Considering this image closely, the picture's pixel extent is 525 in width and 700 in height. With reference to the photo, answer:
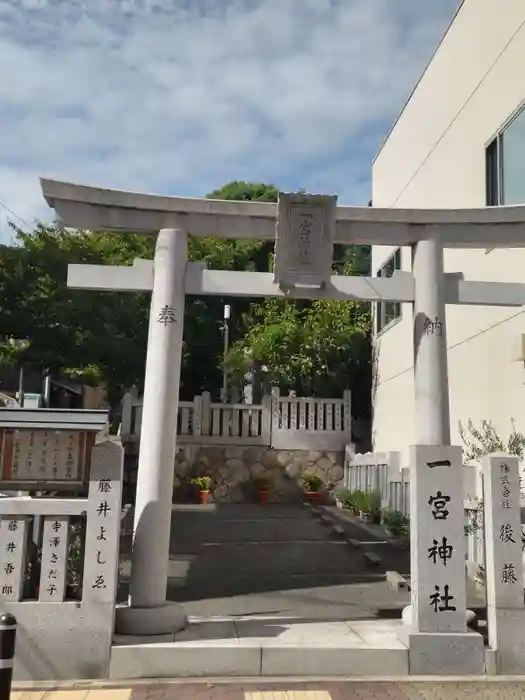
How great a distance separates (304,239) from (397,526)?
718 centimetres

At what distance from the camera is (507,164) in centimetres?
1094

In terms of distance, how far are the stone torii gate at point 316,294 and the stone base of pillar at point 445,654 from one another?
1 cm

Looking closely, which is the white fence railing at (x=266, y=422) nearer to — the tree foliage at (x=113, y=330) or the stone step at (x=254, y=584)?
the tree foliage at (x=113, y=330)

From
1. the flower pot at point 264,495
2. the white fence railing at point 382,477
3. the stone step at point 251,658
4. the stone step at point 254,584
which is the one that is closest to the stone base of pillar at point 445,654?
the stone step at point 251,658

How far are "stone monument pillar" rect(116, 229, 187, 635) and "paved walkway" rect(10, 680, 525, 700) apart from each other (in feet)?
A: 3.01

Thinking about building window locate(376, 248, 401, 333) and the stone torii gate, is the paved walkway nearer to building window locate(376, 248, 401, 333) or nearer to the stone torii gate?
the stone torii gate

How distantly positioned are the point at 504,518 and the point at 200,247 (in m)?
20.8

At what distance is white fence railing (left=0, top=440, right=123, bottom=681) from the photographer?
20.5 feet

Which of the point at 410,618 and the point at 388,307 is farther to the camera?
the point at 388,307

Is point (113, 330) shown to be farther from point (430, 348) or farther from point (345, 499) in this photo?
point (430, 348)

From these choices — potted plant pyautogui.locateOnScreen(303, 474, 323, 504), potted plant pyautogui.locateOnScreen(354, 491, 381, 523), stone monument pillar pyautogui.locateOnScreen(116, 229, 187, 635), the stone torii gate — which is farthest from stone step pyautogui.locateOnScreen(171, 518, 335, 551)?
the stone torii gate

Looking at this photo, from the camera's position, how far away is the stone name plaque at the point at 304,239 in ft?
25.8

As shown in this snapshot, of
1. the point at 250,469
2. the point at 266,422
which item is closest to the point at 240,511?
the point at 250,469

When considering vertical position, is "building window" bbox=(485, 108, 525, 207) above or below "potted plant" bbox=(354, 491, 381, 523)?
above
